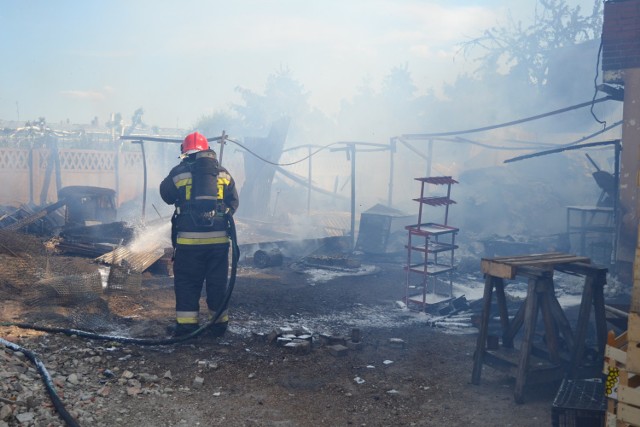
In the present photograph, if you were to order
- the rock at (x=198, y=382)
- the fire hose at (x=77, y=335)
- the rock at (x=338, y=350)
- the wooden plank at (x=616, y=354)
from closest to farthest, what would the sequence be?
the wooden plank at (x=616, y=354) → the fire hose at (x=77, y=335) → the rock at (x=198, y=382) → the rock at (x=338, y=350)

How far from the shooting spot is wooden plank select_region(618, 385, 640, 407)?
2.80 meters

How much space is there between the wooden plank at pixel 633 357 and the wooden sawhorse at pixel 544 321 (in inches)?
85.2

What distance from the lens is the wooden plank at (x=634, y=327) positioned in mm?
2766

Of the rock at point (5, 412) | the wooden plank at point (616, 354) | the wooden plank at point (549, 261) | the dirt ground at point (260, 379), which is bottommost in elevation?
the dirt ground at point (260, 379)

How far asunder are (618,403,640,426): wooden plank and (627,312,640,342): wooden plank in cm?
35

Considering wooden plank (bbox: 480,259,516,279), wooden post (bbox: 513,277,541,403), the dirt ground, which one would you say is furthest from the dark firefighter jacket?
wooden post (bbox: 513,277,541,403)

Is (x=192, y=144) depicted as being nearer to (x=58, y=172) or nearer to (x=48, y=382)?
(x=48, y=382)

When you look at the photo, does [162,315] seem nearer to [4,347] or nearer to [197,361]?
[197,361]

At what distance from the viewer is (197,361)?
560 cm

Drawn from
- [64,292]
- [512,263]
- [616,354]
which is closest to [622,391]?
[616,354]

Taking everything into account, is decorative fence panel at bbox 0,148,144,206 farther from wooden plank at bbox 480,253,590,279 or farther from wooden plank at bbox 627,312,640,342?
wooden plank at bbox 627,312,640,342

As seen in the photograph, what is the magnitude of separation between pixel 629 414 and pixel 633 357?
0.97 ft

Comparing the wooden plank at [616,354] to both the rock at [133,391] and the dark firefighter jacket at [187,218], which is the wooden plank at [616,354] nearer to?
the rock at [133,391]

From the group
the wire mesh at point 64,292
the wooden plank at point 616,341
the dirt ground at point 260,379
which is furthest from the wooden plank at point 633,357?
the wire mesh at point 64,292
